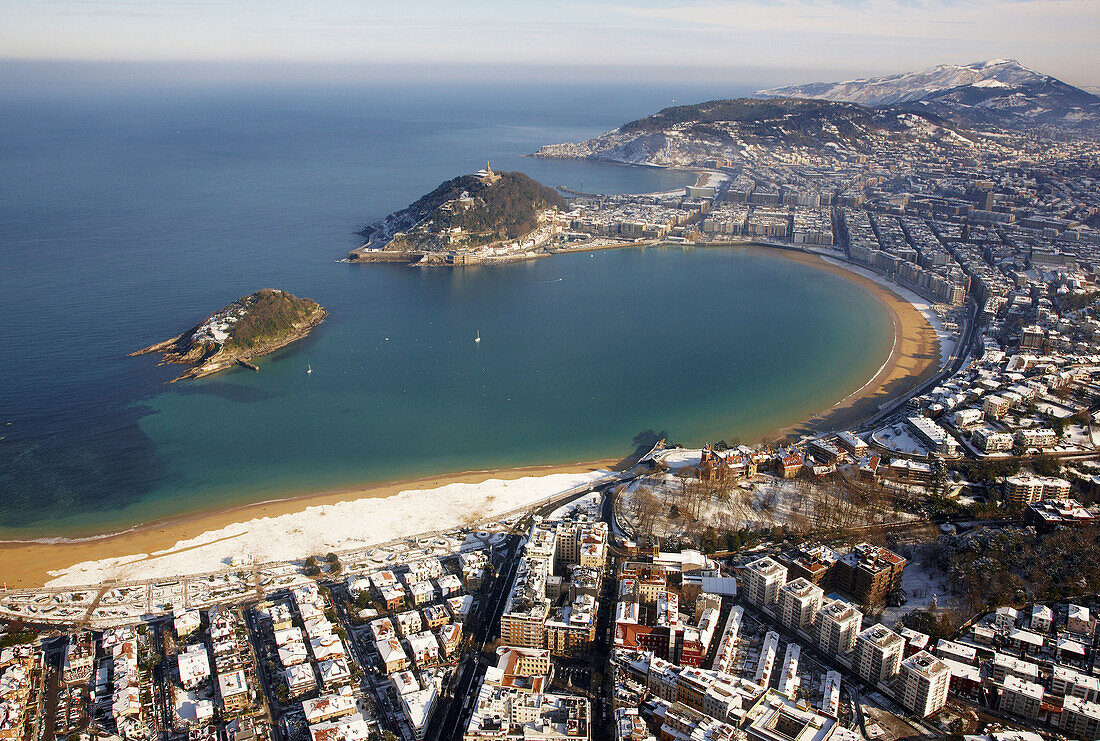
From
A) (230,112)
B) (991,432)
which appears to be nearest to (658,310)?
(991,432)

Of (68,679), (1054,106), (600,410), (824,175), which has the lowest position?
(68,679)

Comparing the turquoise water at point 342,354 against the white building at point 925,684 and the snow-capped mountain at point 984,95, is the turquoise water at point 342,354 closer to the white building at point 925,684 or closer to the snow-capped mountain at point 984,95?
the white building at point 925,684

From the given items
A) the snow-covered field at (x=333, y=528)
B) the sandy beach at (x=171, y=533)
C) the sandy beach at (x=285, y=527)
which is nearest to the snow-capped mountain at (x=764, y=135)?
the sandy beach at (x=285, y=527)

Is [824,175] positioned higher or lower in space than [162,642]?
higher

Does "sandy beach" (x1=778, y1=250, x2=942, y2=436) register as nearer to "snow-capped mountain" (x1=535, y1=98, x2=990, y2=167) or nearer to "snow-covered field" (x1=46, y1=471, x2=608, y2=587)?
"snow-covered field" (x1=46, y1=471, x2=608, y2=587)

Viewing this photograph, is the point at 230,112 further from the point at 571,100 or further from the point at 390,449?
the point at 390,449

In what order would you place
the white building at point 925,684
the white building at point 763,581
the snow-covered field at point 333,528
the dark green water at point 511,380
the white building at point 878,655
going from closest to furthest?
the white building at point 925,684 < the white building at point 878,655 < the white building at point 763,581 < the snow-covered field at point 333,528 < the dark green water at point 511,380
